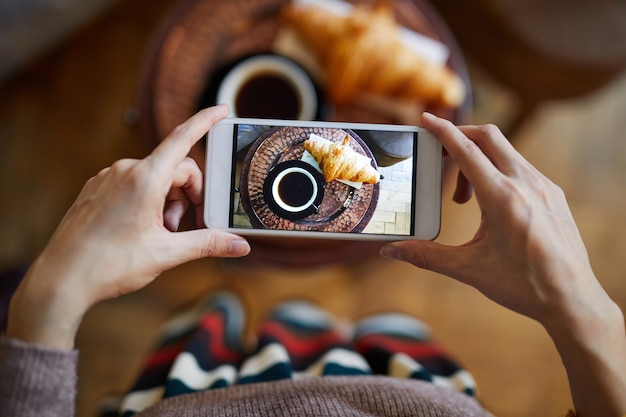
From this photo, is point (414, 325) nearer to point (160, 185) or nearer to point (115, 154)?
point (160, 185)

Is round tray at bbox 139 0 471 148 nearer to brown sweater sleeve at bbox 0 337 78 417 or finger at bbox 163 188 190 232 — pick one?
finger at bbox 163 188 190 232

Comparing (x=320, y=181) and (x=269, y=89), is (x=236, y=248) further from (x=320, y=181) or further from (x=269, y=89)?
(x=269, y=89)

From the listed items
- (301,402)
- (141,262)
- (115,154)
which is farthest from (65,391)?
(115,154)

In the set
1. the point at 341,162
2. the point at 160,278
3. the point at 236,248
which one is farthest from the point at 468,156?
the point at 160,278

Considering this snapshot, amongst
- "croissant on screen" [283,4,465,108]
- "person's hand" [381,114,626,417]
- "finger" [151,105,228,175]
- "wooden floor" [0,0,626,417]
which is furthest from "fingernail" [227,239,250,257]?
"wooden floor" [0,0,626,417]

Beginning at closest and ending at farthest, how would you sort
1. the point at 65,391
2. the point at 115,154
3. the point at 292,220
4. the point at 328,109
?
the point at 65,391, the point at 292,220, the point at 328,109, the point at 115,154
